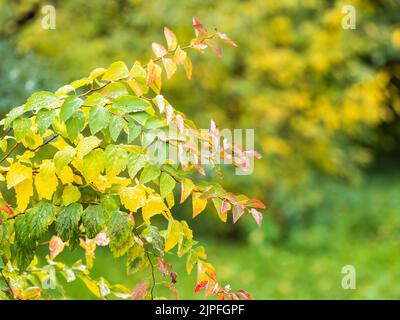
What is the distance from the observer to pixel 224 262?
6641 millimetres

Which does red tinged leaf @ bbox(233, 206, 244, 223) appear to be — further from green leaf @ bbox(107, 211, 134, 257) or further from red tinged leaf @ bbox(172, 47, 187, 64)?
red tinged leaf @ bbox(172, 47, 187, 64)

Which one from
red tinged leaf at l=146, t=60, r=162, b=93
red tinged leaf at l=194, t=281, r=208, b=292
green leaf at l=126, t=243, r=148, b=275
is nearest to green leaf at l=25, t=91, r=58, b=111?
red tinged leaf at l=146, t=60, r=162, b=93

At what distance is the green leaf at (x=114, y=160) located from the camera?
1472mm

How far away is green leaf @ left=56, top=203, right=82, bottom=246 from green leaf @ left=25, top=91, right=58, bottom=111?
0.84 feet

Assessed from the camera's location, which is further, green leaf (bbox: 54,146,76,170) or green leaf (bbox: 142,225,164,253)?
green leaf (bbox: 142,225,164,253)

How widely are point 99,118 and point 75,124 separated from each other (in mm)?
60

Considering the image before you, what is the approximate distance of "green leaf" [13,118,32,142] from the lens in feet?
5.00

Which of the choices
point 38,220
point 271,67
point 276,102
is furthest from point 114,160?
point 276,102

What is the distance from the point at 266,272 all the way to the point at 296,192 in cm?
119

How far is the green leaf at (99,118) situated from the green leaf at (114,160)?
0.06m

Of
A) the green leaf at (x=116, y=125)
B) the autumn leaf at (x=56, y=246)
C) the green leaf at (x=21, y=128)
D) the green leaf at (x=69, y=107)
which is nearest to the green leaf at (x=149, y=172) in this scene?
the green leaf at (x=116, y=125)

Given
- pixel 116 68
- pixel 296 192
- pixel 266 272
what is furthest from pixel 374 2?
pixel 116 68

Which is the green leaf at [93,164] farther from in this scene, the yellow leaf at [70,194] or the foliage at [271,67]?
the foliage at [271,67]

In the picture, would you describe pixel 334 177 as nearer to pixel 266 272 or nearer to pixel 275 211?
pixel 275 211
